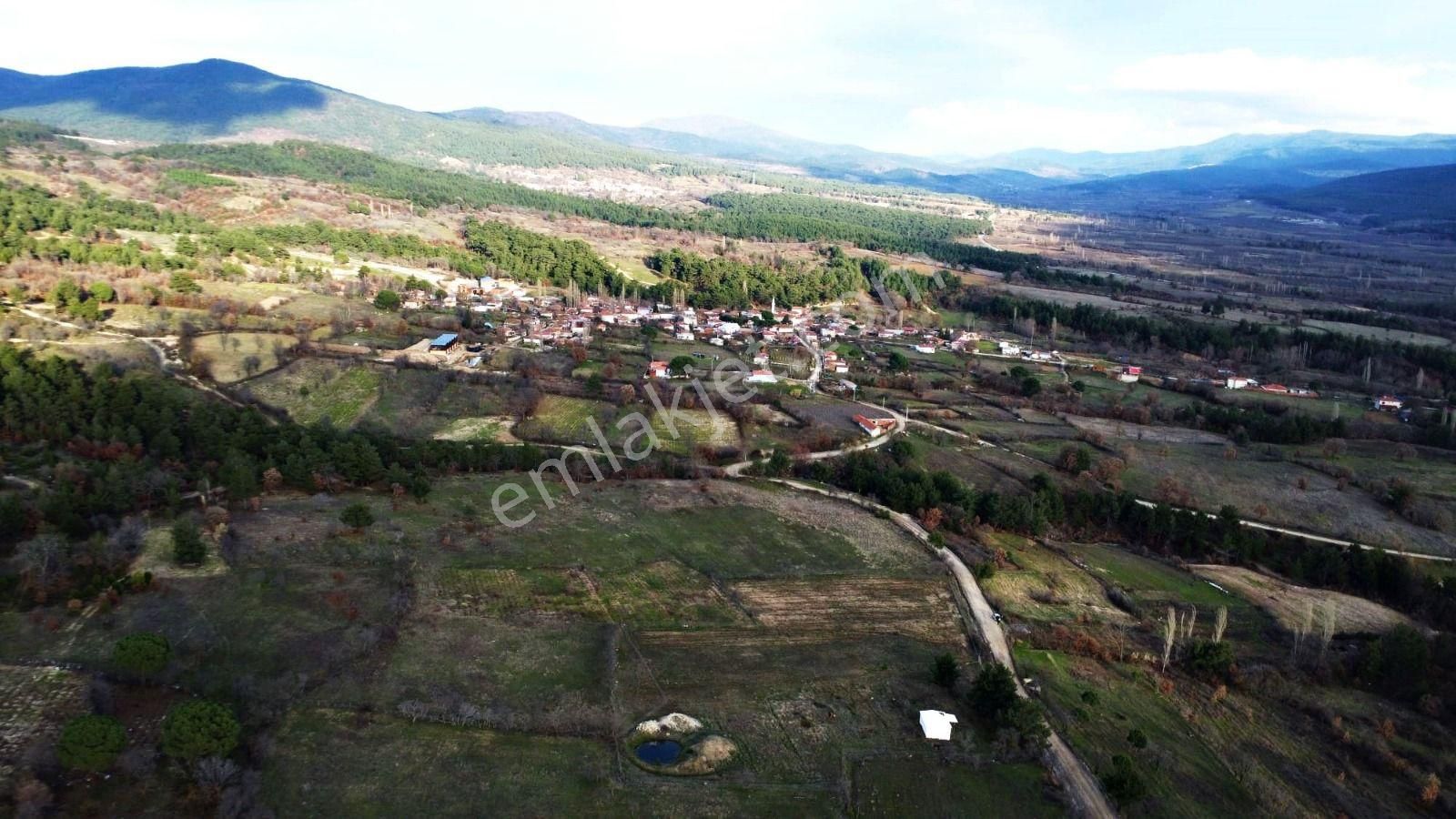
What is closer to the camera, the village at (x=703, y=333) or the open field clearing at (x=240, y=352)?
the open field clearing at (x=240, y=352)

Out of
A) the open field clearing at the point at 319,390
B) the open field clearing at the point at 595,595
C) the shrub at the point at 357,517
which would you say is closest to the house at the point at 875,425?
the open field clearing at the point at 595,595

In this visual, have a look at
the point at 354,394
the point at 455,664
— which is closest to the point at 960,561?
the point at 455,664

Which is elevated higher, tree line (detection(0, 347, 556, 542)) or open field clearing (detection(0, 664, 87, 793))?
tree line (detection(0, 347, 556, 542))

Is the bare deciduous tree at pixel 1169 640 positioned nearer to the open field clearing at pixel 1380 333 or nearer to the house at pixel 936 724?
the house at pixel 936 724

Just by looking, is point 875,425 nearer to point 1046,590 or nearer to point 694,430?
point 694,430

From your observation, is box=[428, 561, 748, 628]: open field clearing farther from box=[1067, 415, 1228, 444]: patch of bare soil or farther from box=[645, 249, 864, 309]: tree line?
box=[645, 249, 864, 309]: tree line

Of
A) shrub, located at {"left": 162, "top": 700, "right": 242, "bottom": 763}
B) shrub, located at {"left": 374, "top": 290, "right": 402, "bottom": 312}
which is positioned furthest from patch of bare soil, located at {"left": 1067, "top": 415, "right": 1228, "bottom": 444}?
shrub, located at {"left": 374, "top": 290, "right": 402, "bottom": 312}

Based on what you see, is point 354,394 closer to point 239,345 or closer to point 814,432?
point 239,345
